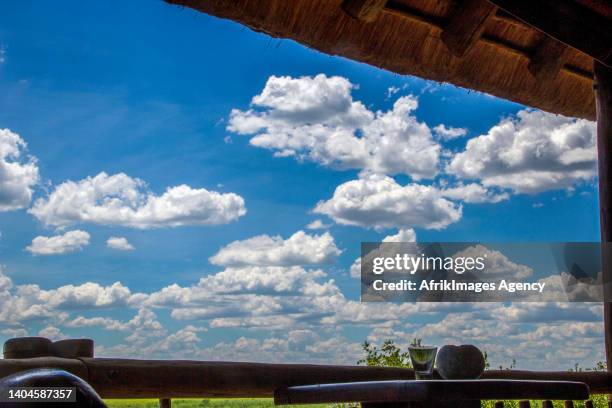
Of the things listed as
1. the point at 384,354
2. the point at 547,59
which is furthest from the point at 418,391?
the point at 384,354

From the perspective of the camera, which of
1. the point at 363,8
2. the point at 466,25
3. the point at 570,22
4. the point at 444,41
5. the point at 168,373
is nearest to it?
the point at 168,373

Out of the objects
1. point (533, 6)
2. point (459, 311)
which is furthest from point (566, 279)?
point (533, 6)

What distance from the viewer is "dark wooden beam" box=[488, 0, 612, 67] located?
3207mm

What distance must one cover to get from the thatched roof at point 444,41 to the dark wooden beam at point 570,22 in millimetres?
40

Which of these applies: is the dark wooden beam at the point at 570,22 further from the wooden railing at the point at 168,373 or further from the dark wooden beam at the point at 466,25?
the wooden railing at the point at 168,373

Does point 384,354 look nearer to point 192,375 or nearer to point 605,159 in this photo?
point 605,159

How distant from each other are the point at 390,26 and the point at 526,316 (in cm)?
258

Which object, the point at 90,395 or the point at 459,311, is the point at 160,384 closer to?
the point at 90,395

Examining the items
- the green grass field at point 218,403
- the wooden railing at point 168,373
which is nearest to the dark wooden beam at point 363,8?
the wooden railing at point 168,373

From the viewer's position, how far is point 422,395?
1755 millimetres

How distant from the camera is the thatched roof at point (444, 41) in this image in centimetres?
315

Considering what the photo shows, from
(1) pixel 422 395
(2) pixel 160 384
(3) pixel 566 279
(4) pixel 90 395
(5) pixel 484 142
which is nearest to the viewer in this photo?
(4) pixel 90 395

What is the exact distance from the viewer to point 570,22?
131 inches

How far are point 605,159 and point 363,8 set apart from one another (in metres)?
1.42
